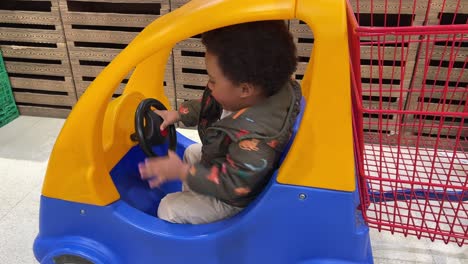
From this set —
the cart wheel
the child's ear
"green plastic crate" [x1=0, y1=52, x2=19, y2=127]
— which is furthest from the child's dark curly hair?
"green plastic crate" [x1=0, y1=52, x2=19, y2=127]

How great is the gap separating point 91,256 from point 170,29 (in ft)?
1.77

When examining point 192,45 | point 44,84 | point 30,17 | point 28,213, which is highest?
point 30,17

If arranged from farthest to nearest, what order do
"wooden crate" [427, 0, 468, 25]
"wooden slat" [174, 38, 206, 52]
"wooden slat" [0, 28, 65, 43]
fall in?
1. "wooden slat" [0, 28, 65, 43]
2. "wooden slat" [174, 38, 206, 52]
3. "wooden crate" [427, 0, 468, 25]

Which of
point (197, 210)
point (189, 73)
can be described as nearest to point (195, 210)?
point (197, 210)

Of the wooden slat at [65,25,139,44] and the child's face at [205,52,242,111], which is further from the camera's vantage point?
the wooden slat at [65,25,139,44]

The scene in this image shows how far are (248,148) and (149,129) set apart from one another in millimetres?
316

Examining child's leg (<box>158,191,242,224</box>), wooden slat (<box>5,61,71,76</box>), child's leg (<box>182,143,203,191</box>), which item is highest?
wooden slat (<box>5,61,71,76</box>)

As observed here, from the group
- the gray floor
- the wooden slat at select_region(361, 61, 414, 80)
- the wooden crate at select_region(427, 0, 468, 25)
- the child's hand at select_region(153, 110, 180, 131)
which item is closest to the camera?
the child's hand at select_region(153, 110, 180, 131)

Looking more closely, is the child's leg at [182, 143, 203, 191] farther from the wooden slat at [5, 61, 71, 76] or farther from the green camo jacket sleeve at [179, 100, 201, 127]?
the wooden slat at [5, 61, 71, 76]

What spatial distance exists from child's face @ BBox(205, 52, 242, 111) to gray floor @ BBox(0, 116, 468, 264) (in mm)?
677

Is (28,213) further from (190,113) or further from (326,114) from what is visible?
(326,114)

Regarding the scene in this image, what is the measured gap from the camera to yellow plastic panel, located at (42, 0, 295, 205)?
2.14ft

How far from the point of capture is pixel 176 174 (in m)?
0.79

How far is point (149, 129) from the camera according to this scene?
940mm
